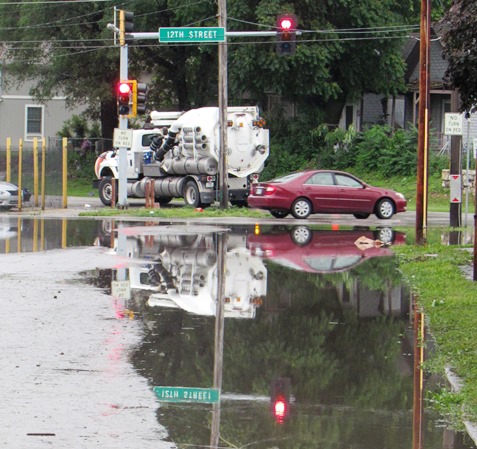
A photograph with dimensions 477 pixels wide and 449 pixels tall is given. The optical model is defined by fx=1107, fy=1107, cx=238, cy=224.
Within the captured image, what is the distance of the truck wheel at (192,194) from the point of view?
36469mm

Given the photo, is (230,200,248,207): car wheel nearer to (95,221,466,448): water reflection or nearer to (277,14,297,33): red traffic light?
(277,14,297,33): red traffic light

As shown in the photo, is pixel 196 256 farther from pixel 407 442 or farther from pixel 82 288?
pixel 407 442

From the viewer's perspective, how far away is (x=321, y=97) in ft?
169

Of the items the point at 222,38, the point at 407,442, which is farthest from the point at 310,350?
the point at 222,38

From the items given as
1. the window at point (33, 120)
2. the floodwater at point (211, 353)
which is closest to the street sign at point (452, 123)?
the floodwater at point (211, 353)

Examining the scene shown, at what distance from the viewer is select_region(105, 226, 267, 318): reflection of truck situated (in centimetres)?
1405

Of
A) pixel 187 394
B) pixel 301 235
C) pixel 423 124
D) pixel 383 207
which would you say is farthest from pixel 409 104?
pixel 187 394

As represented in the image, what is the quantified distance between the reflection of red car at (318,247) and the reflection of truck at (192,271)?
0.51 metres

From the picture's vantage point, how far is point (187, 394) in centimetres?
883

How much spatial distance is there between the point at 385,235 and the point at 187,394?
17525mm

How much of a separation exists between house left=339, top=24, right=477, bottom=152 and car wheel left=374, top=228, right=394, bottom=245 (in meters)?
25.9

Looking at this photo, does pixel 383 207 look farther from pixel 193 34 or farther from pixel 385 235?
pixel 193 34

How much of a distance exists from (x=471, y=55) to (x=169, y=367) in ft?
28.7

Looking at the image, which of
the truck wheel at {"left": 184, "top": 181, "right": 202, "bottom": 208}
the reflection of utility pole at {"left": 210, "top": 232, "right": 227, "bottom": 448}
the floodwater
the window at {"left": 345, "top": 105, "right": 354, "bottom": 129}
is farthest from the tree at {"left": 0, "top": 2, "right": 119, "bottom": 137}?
the floodwater
